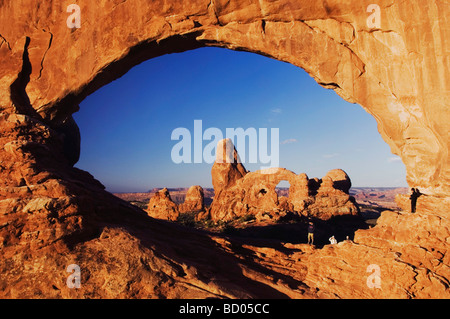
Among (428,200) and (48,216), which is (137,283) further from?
(428,200)

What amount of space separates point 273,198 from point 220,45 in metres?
33.4

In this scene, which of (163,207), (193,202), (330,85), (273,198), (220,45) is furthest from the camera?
(193,202)

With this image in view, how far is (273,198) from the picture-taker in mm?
42750

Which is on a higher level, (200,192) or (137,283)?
A: (137,283)

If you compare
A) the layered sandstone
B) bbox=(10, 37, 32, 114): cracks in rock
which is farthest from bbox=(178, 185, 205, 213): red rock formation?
bbox=(10, 37, 32, 114): cracks in rock

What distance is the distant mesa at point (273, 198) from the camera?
38.4 metres

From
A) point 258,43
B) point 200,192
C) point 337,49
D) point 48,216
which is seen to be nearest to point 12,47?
point 48,216

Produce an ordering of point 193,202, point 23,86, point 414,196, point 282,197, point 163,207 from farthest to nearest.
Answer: point 193,202 < point 282,197 < point 163,207 < point 23,86 < point 414,196

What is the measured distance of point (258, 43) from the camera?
1191cm
